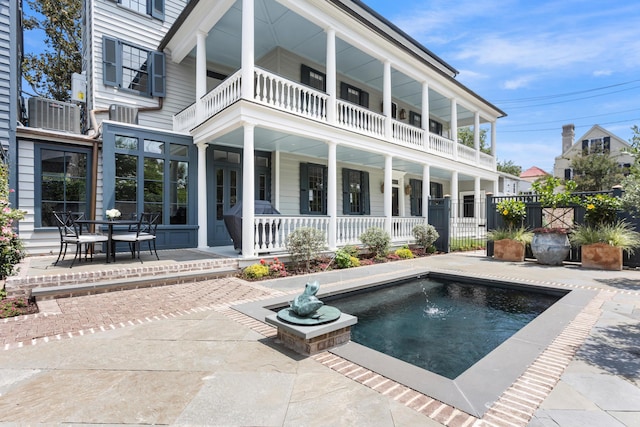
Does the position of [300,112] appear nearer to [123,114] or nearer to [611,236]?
[123,114]

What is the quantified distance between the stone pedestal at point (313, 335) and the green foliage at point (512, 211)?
8.12m

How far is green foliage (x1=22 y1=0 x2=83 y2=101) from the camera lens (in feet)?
44.9

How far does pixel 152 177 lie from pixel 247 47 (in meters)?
4.29

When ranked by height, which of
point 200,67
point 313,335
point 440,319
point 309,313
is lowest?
point 440,319

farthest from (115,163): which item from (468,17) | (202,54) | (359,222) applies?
(468,17)

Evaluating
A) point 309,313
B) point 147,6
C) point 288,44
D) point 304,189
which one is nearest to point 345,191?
point 304,189

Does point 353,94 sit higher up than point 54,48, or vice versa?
point 54,48

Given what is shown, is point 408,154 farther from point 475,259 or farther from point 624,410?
point 624,410

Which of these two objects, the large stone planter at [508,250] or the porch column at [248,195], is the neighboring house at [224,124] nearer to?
the porch column at [248,195]

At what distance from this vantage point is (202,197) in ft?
29.0

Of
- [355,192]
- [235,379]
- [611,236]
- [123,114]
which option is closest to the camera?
[235,379]

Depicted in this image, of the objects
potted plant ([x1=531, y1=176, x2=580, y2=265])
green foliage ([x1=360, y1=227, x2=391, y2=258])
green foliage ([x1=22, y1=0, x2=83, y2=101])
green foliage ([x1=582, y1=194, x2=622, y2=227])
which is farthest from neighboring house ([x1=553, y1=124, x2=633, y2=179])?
green foliage ([x1=22, y1=0, x2=83, y2=101])

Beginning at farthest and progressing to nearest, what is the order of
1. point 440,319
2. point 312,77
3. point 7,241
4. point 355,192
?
point 355,192
point 312,77
point 7,241
point 440,319

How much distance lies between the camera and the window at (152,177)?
8062 millimetres
